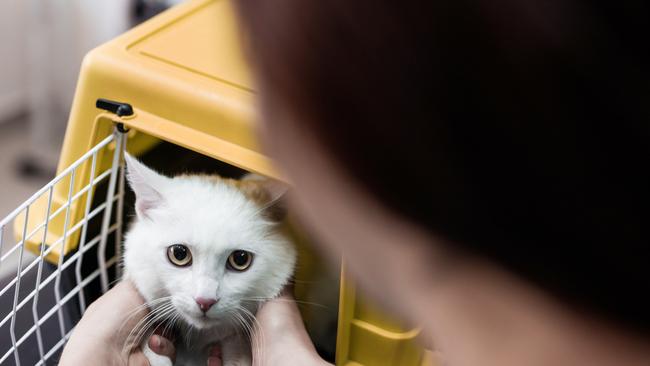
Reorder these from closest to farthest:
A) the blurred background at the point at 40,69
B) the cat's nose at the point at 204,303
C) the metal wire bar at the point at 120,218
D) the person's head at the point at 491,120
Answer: the person's head at the point at 491,120
the cat's nose at the point at 204,303
the metal wire bar at the point at 120,218
the blurred background at the point at 40,69

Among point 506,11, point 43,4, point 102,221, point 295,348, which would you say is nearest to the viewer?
point 506,11

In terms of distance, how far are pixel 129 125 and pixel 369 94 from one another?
598 millimetres

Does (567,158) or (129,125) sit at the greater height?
(567,158)

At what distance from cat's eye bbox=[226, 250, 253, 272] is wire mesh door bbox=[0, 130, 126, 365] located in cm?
18

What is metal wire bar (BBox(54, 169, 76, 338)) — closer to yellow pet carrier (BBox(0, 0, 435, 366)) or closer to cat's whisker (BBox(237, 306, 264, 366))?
yellow pet carrier (BBox(0, 0, 435, 366))

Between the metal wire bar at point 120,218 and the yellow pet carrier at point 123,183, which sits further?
the metal wire bar at point 120,218

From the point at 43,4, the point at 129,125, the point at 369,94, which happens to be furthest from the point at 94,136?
the point at 43,4

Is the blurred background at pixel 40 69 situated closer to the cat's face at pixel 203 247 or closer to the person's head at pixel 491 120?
the cat's face at pixel 203 247

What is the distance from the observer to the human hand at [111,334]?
2.47 ft

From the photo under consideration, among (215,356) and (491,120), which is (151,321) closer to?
(215,356)

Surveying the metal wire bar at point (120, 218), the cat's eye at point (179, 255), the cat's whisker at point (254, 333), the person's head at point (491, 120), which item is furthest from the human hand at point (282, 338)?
the person's head at point (491, 120)

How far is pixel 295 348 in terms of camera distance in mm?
777

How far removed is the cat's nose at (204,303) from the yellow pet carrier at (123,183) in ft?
0.40

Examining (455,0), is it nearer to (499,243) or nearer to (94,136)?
(499,243)
